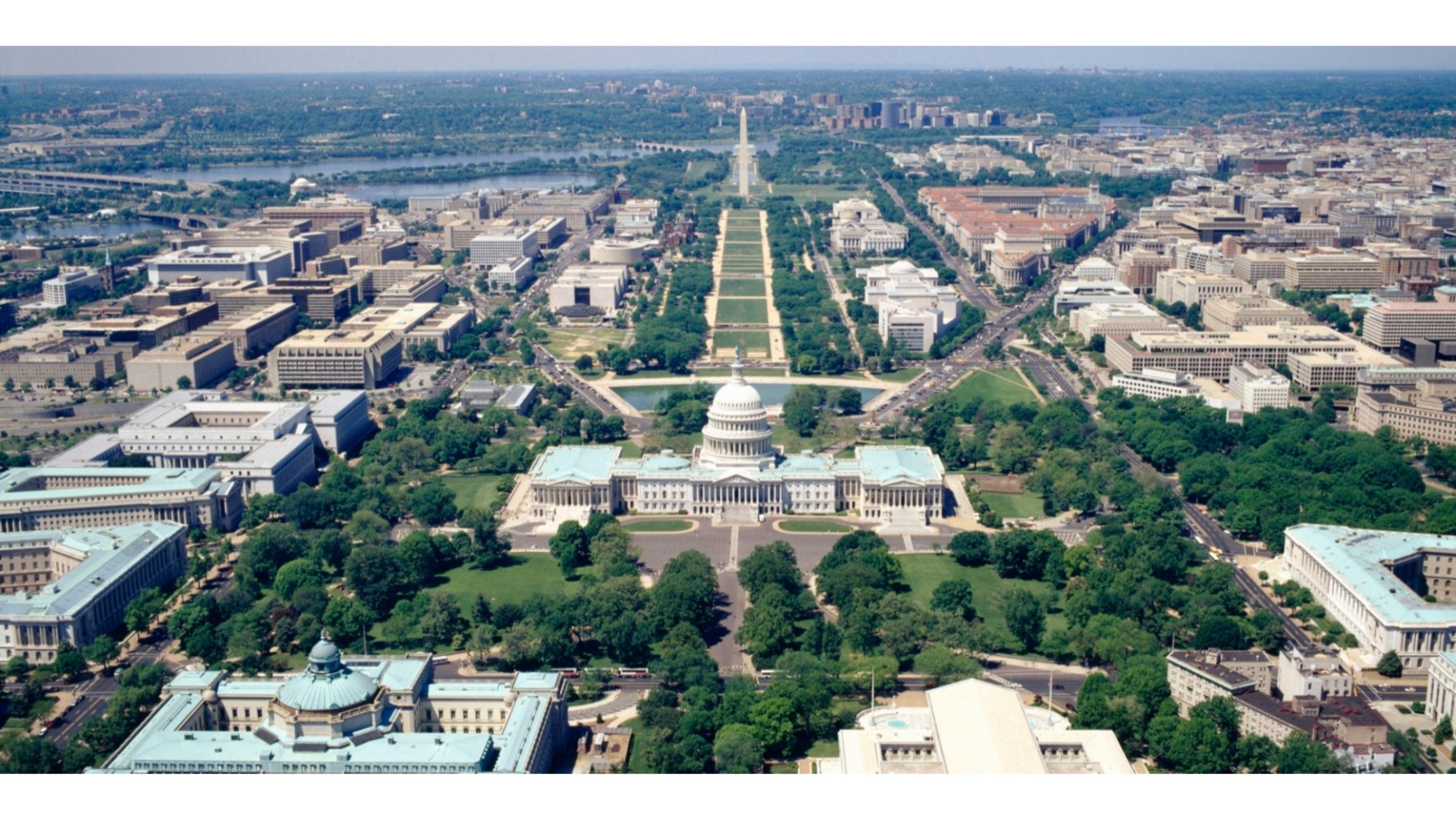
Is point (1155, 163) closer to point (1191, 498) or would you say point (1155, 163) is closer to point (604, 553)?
point (1191, 498)

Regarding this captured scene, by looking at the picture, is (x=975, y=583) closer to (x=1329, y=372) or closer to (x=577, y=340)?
(x=1329, y=372)

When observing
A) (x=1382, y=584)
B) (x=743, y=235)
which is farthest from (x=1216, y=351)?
(x=743, y=235)

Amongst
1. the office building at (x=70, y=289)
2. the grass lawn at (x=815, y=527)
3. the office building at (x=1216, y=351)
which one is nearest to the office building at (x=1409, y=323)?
the office building at (x=1216, y=351)

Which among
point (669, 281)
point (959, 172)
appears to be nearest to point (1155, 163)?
point (959, 172)

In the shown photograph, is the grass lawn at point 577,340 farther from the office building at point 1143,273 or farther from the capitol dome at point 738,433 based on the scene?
the office building at point 1143,273

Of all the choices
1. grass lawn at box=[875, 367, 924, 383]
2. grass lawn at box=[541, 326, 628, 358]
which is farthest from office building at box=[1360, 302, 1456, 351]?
grass lawn at box=[541, 326, 628, 358]

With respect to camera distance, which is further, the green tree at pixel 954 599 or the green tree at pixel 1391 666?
the green tree at pixel 954 599

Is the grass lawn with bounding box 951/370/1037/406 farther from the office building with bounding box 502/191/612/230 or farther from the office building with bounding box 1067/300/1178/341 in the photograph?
the office building with bounding box 502/191/612/230
